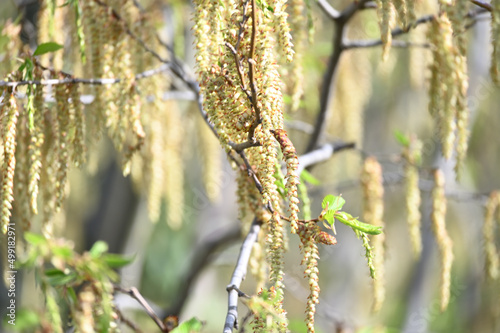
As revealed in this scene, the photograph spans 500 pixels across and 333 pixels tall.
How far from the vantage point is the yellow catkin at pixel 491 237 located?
6.22 ft

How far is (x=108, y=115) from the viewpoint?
1.36 m

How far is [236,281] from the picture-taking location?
1072 millimetres

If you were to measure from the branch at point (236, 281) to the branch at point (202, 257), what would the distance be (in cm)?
134

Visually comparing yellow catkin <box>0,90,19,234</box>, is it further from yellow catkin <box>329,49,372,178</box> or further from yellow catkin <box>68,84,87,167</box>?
yellow catkin <box>329,49,372,178</box>

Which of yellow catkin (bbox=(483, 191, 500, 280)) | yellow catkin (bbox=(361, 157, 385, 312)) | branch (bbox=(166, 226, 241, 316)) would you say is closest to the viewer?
yellow catkin (bbox=(361, 157, 385, 312))

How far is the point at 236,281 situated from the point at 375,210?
833 mm

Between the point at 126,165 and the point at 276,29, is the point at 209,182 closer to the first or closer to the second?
the point at 126,165

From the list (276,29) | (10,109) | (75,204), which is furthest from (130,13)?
(75,204)

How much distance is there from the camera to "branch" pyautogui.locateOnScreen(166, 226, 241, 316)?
2627 mm

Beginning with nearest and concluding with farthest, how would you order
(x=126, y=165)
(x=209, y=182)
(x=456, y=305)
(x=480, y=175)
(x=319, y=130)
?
1. (x=126, y=165)
2. (x=319, y=130)
3. (x=209, y=182)
4. (x=480, y=175)
5. (x=456, y=305)

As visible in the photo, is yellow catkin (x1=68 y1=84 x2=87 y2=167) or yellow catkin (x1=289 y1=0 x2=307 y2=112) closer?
yellow catkin (x1=68 y1=84 x2=87 y2=167)

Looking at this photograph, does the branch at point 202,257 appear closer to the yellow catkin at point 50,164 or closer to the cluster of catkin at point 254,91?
the yellow catkin at point 50,164

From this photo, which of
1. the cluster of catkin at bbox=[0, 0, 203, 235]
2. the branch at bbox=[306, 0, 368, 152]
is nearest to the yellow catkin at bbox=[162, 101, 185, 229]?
the cluster of catkin at bbox=[0, 0, 203, 235]

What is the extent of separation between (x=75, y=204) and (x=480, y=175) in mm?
3920
